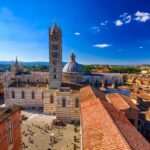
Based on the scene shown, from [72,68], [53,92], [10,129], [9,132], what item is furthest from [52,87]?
[9,132]

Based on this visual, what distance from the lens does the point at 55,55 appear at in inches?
1809

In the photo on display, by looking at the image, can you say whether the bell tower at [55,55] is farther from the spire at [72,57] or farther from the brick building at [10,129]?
the brick building at [10,129]

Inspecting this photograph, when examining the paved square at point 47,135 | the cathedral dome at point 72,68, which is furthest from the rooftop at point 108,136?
the cathedral dome at point 72,68

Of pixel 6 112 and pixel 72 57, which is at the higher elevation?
pixel 72 57

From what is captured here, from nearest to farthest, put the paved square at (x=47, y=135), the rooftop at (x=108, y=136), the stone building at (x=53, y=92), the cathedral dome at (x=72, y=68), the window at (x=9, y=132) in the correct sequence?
the rooftop at (x=108, y=136), the window at (x=9, y=132), the paved square at (x=47, y=135), the stone building at (x=53, y=92), the cathedral dome at (x=72, y=68)

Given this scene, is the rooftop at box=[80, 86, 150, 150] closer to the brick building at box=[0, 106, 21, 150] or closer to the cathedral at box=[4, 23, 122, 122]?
the brick building at box=[0, 106, 21, 150]

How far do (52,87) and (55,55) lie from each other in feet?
24.7

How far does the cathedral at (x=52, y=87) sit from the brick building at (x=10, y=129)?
2178 centimetres

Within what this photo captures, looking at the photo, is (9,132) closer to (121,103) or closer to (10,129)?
(10,129)

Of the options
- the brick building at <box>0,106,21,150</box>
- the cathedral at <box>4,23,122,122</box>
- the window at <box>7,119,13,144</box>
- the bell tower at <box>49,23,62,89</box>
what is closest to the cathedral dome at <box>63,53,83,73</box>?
the cathedral at <box>4,23,122,122</box>

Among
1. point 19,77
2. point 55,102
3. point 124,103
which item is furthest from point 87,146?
point 19,77

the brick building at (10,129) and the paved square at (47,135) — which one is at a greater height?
the brick building at (10,129)

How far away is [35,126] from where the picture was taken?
123 ft

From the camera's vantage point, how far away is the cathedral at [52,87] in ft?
133
